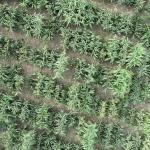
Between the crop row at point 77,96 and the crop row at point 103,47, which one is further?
the crop row at point 77,96

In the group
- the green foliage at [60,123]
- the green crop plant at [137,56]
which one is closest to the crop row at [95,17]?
the green crop plant at [137,56]

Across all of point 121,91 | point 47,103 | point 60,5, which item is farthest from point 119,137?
point 60,5

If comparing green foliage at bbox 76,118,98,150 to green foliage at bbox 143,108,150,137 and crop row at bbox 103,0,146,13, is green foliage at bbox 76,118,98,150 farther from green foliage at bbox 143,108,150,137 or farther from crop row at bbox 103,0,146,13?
crop row at bbox 103,0,146,13

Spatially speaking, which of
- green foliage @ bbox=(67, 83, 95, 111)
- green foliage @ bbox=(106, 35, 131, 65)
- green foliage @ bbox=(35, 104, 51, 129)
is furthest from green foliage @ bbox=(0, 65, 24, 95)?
green foliage @ bbox=(106, 35, 131, 65)

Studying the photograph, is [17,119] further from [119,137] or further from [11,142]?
[119,137]

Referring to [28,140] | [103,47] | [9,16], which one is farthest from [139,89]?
[9,16]

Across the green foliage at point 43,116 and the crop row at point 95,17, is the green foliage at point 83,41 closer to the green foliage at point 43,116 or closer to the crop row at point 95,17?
the crop row at point 95,17
